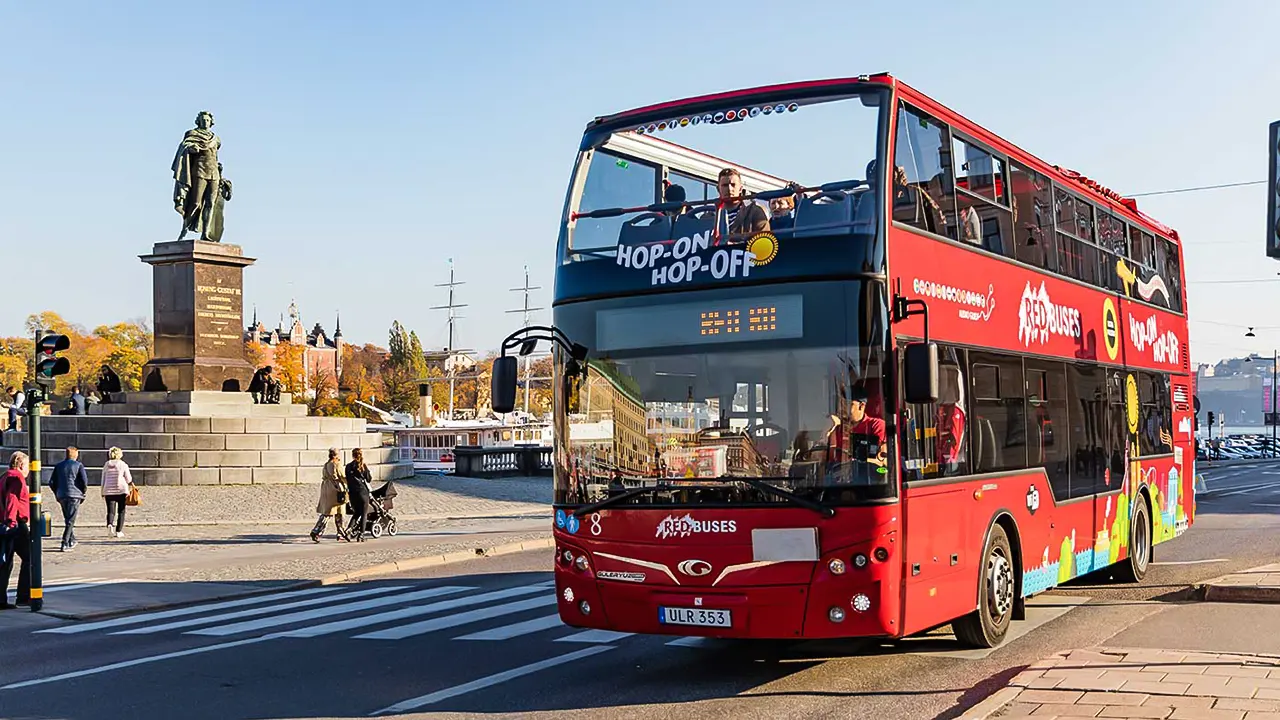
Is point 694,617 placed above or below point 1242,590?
above

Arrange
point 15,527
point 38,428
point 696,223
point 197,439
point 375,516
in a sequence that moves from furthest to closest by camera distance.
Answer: point 197,439 → point 375,516 → point 38,428 → point 15,527 → point 696,223

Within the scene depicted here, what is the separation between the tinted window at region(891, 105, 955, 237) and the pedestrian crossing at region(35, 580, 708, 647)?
416 centimetres

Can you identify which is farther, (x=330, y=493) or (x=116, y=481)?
(x=330, y=493)

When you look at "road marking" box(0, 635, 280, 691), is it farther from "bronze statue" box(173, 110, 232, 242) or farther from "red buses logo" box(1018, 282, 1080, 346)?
"bronze statue" box(173, 110, 232, 242)

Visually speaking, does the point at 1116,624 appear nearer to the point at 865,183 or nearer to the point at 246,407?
the point at 865,183

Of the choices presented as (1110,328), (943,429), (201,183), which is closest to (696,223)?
(943,429)

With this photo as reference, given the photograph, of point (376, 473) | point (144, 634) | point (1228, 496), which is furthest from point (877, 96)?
point (1228, 496)

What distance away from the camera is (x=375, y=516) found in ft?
79.5

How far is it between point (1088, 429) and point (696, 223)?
19.1 feet

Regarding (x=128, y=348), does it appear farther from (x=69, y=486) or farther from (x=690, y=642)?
(x=690, y=642)

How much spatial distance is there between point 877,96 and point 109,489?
18.0 m

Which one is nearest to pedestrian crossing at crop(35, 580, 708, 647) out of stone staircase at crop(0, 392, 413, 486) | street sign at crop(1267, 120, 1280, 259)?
street sign at crop(1267, 120, 1280, 259)

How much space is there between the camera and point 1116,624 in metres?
12.0

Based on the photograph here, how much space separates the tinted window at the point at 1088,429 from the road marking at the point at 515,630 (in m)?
5.17
